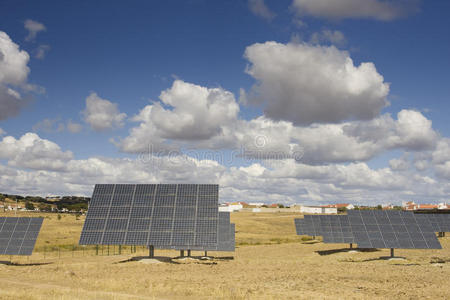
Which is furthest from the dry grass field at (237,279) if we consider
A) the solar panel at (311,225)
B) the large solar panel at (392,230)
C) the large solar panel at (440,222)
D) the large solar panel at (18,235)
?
the large solar panel at (440,222)

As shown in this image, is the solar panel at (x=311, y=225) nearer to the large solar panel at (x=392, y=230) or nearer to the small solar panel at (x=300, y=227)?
the small solar panel at (x=300, y=227)

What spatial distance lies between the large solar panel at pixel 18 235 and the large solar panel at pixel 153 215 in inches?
194

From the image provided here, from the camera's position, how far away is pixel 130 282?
86.3ft

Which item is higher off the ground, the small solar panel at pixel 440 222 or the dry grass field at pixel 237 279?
the small solar panel at pixel 440 222

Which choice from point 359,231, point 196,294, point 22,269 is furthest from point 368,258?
point 22,269

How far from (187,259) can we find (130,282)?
46.8 feet

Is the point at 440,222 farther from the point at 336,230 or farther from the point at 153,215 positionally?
the point at 153,215

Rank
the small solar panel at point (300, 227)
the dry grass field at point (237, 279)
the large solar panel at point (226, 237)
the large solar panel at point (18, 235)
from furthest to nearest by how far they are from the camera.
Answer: the small solar panel at point (300, 227)
the large solar panel at point (226, 237)
the large solar panel at point (18, 235)
the dry grass field at point (237, 279)

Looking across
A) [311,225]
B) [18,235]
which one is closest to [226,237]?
[18,235]

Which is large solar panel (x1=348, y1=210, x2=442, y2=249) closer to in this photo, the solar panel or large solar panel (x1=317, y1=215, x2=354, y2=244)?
large solar panel (x1=317, y1=215, x2=354, y2=244)

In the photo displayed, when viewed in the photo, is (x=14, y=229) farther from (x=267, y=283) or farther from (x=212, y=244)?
(x=267, y=283)

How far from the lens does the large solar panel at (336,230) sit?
2020 inches

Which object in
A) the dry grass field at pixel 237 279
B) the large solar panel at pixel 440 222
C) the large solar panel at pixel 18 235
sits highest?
the large solar panel at pixel 440 222

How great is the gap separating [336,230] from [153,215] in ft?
87.8
